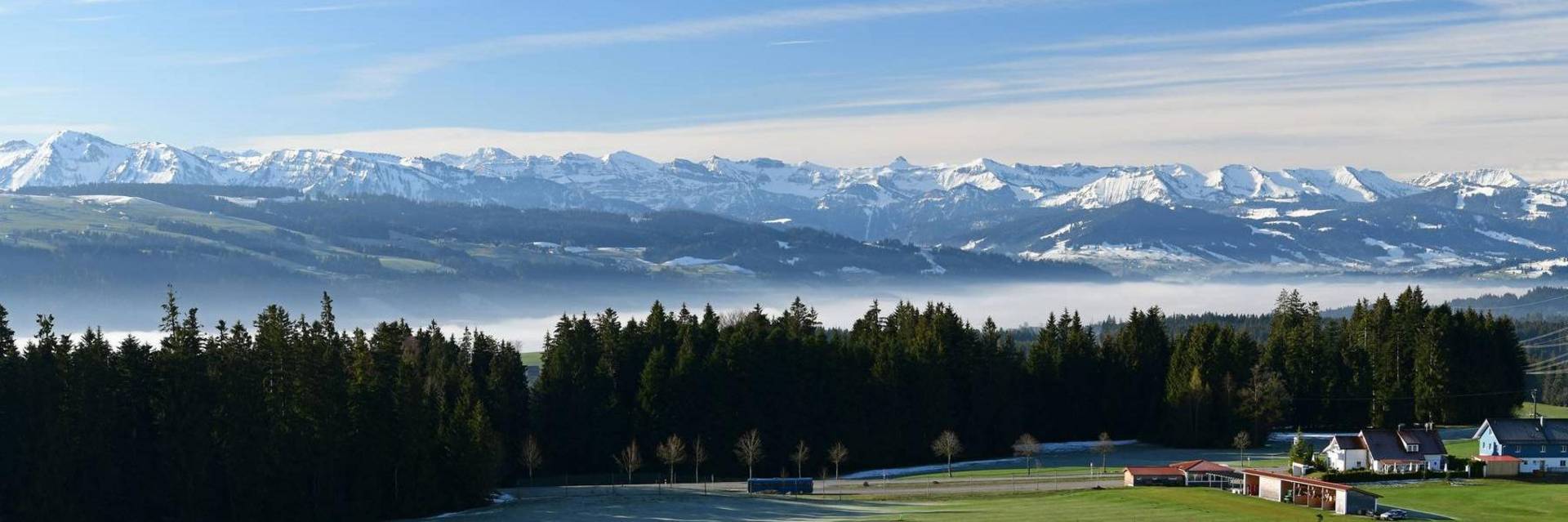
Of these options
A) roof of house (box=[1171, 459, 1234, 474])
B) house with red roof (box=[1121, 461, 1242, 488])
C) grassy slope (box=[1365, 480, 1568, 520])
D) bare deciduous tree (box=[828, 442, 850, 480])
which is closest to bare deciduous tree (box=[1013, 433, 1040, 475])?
bare deciduous tree (box=[828, 442, 850, 480])

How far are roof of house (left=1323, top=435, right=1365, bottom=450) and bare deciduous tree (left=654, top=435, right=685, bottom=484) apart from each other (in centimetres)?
4745

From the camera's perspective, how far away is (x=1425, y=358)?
472 feet

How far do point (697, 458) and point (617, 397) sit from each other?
10.5m

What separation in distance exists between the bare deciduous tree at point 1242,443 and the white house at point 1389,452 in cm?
968

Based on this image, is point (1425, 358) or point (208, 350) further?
point (1425, 358)

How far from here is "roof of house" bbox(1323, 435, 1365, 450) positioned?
374 ft

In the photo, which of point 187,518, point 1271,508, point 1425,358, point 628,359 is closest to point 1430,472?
point 1271,508

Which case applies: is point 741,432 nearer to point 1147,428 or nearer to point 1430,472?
point 1147,428

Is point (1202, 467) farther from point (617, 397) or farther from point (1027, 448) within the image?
point (617, 397)

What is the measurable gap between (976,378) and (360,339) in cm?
5469

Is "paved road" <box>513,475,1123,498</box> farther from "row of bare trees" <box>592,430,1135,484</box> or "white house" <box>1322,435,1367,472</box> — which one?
"white house" <box>1322,435,1367,472</box>

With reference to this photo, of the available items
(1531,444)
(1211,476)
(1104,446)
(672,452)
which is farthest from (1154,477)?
(672,452)

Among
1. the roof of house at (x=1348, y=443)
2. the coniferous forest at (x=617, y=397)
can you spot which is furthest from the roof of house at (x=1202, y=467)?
the coniferous forest at (x=617, y=397)

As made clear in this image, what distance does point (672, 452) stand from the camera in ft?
390
